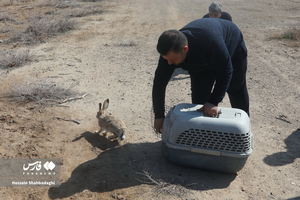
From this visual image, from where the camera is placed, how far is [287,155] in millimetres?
3762

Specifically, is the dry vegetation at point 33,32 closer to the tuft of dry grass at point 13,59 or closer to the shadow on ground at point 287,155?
the tuft of dry grass at point 13,59

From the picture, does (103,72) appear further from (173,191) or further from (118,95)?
(173,191)

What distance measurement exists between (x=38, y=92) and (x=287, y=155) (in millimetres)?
4263

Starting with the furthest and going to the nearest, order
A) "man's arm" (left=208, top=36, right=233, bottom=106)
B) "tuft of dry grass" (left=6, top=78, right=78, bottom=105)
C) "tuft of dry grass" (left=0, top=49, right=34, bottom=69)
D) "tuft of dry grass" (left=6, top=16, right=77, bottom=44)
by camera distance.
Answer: "tuft of dry grass" (left=6, top=16, right=77, bottom=44), "tuft of dry grass" (left=0, top=49, right=34, bottom=69), "tuft of dry grass" (left=6, top=78, right=78, bottom=105), "man's arm" (left=208, top=36, right=233, bottom=106)

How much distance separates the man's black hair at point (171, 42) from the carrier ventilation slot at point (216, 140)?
2.88ft

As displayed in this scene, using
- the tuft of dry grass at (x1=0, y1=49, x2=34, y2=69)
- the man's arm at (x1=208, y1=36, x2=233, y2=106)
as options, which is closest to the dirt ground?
the tuft of dry grass at (x1=0, y1=49, x2=34, y2=69)

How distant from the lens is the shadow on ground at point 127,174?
10.4 feet

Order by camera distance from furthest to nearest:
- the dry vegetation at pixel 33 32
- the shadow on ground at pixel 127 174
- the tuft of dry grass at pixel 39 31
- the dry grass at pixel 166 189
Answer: the tuft of dry grass at pixel 39 31, the dry vegetation at pixel 33 32, the shadow on ground at pixel 127 174, the dry grass at pixel 166 189

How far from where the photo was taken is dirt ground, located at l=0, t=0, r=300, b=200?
3.18 metres

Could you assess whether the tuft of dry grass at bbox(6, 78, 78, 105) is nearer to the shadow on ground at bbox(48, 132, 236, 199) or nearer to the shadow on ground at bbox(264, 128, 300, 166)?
the shadow on ground at bbox(48, 132, 236, 199)

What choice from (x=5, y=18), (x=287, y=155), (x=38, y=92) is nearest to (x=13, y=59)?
(x=38, y=92)

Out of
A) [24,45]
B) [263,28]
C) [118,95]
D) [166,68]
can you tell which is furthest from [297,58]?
[24,45]

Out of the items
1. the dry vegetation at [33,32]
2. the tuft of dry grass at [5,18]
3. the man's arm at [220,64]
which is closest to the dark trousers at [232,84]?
the man's arm at [220,64]

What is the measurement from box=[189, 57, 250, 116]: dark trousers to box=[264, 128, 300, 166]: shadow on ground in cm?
76
